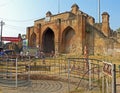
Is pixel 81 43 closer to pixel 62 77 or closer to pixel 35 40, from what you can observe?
pixel 35 40

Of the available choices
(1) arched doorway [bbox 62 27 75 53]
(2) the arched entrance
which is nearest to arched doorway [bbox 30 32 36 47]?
(2) the arched entrance

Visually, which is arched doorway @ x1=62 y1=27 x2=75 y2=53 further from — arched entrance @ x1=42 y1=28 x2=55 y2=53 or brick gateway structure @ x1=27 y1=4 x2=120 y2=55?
arched entrance @ x1=42 y1=28 x2=55 y2=53

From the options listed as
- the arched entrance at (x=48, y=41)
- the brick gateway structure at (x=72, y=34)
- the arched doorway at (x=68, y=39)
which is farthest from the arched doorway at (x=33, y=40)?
the arched doorway at (x=68, y=39)

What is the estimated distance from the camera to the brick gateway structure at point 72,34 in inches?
1578

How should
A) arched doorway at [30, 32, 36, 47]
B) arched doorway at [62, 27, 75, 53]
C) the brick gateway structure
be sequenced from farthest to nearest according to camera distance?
arched doorway at [30, 32, 36, 47], arched doorway at [62, 27, 75, 53], the brick gateway structure

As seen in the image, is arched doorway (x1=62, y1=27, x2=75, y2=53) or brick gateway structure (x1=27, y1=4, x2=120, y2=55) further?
arched doorway (x1=62, y1=27, x2=75, y2=53)

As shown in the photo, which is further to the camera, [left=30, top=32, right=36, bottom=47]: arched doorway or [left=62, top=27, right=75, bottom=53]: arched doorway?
[left=30, top=32, right=36, bottom=47]: arched doorway

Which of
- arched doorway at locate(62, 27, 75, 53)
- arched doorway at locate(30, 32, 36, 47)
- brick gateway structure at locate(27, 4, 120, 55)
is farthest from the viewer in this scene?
arched doorway at locate(30, 32, 36, 47)

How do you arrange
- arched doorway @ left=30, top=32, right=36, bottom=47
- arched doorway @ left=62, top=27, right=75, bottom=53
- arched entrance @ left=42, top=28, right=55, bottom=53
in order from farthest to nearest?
arched doorway @ left=30, top=32, right=36, bottom=47 < arched entrance @ left=42, top=28, right=55, bottom=53 < arched doorway @ left=62, top=27, right=75, bottom=53

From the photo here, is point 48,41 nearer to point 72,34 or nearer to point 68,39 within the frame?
point 68,39

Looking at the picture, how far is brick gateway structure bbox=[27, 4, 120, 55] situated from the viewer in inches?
1578

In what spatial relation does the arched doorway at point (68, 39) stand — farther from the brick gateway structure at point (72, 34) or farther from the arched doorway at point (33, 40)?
the arched doorway at point (33, 40)

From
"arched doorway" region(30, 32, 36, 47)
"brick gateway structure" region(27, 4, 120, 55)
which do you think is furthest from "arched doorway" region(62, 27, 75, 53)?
"arched doorway" region(30, 32, 36, 47)

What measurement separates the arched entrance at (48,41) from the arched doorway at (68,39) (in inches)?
235
